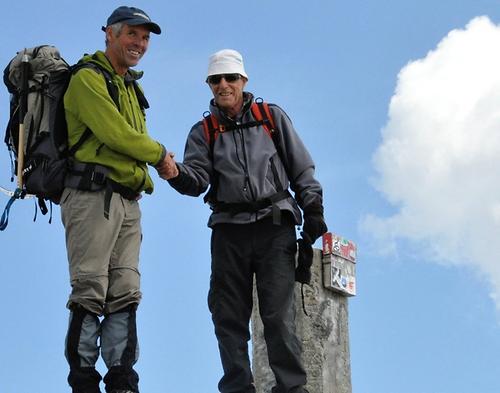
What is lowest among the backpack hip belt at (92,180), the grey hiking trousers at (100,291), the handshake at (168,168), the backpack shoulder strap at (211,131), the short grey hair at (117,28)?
the grey hiking trousers at (100,291)

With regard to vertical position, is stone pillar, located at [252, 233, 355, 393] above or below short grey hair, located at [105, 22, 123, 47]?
below

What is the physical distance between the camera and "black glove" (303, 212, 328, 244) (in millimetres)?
5852

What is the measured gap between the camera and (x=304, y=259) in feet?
19.5

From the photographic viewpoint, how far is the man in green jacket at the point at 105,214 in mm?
5078

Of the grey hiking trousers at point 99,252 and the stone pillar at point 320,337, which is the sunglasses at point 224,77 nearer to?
the grey hiking trousers at point 99,252

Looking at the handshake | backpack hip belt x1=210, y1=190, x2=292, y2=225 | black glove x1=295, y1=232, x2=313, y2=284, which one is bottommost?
black glove x1=295, y1=232, x2=313, y2=284

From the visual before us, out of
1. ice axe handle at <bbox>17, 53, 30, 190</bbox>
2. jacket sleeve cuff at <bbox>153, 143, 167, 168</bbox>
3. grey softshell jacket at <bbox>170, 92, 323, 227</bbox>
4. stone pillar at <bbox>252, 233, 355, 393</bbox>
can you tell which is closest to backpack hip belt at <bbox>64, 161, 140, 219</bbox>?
jacket sleeve cuff at <bbox>153, 143, 167, 168</bbox>

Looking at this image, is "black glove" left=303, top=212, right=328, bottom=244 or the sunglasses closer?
"black glove" left=303, top=212, right=328, bottom=244

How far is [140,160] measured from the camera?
209 inches

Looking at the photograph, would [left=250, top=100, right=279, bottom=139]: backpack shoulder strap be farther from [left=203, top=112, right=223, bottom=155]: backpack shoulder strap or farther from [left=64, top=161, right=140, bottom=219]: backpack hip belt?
[left=64, top=161, right=140, bottom=219]: backpack hip belt

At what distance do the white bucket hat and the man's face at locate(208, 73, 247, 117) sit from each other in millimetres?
61

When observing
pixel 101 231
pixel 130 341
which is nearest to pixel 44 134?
pixel 101 231

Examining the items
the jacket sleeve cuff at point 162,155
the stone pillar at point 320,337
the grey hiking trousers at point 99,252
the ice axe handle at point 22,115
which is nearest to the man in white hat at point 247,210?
the jacket sleeve cuff at point 162,155

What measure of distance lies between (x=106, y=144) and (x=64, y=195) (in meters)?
0.43
